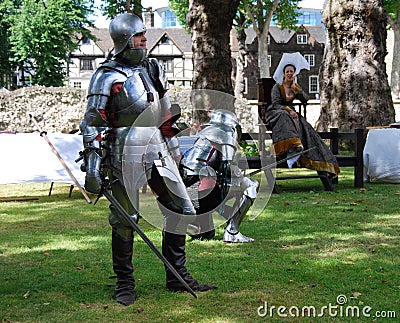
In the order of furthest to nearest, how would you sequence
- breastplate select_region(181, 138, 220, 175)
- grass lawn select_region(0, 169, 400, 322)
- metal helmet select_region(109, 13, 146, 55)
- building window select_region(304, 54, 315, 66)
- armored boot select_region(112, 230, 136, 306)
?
building window select_region(304, 54, 315, 66)
breastplate select_region(181, 138, 220, 175)
armored boot select_region(112, 230, 136, 306)
metal helmet select_region(109, 13, 146, 55)
grass lawn select_region(0, 169, 400, 322)

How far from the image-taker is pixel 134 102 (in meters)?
5.25

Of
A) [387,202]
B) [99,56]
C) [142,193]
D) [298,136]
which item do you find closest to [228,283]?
[142,193]

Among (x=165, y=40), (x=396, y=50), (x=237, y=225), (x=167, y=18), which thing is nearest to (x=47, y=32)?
(x=396, y=50)

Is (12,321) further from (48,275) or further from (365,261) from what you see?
(365,261)

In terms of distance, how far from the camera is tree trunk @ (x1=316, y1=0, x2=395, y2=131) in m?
16.2

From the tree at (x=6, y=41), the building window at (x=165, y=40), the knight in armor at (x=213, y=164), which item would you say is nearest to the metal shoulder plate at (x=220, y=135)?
the knight in armor at (x=213, y=164)

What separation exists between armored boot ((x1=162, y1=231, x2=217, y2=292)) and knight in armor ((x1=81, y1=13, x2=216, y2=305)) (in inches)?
9.4

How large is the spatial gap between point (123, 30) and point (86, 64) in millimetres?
77671

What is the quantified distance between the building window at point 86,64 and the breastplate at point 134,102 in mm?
77119

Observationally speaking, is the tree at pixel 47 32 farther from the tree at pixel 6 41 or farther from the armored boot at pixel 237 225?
the armored boot at pixel 237 225

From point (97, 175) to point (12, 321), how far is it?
3.64 feet

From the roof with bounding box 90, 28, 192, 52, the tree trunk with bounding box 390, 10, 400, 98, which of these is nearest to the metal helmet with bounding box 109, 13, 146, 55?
the tree trunk with bounding box 390, 10, 400, 98

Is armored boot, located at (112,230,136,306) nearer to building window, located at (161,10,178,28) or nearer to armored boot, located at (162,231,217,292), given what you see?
armored boot, located at (162,231,217,292)

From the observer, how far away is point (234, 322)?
473 cm
